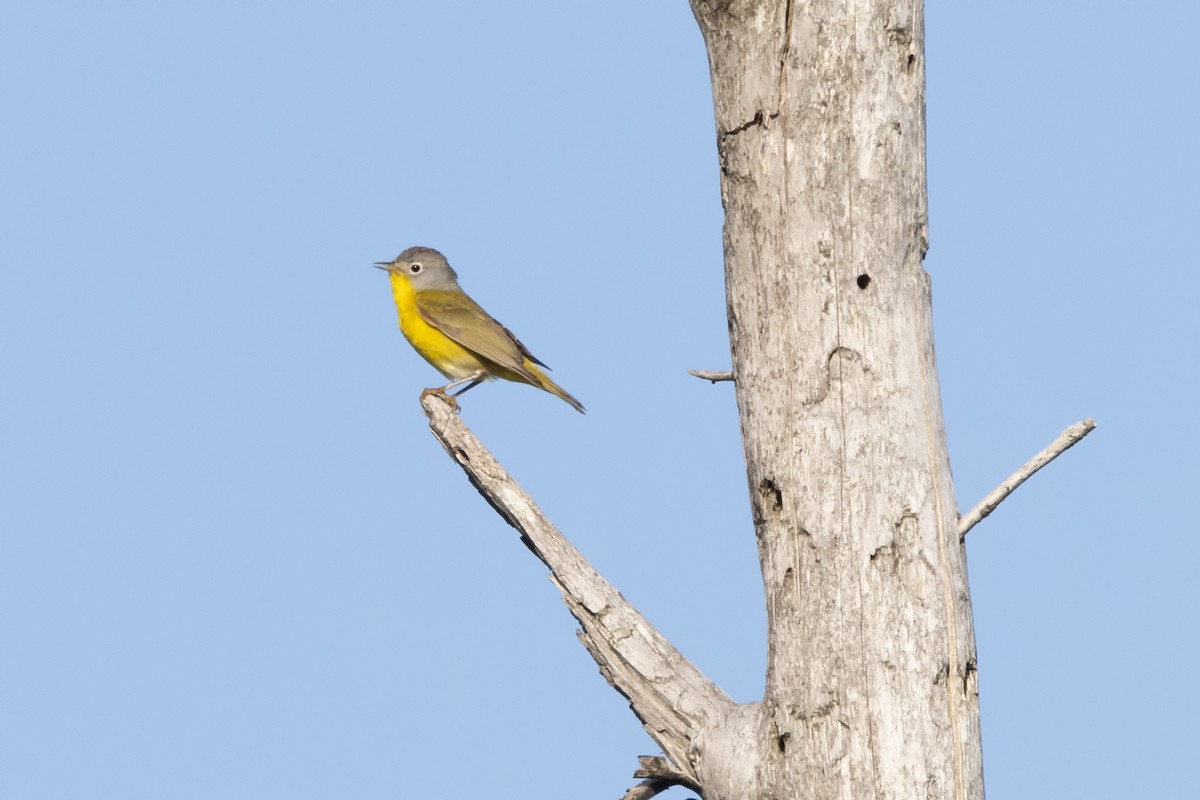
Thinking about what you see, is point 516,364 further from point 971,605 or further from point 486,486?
point 971,605

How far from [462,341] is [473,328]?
179mm

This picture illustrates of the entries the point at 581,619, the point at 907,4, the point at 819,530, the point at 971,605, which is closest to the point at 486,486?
the point at 581,619

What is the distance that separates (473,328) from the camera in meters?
11.2

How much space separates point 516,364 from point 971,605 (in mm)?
5453

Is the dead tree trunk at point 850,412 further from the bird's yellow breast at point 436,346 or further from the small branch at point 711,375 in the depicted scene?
the bird's yellow breast at point 436,346

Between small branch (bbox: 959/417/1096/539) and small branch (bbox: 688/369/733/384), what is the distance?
49.4 inches

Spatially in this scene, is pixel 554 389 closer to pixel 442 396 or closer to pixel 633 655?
pixel 442 396

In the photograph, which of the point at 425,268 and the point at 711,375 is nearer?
the point at 711,375

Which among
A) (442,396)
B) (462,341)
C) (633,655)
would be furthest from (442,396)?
(633,655)

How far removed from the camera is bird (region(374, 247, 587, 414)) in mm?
10977

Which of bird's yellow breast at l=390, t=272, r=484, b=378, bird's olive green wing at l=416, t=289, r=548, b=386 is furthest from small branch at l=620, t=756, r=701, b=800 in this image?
bird's yellow breast at l=390, t=272, r=484, b=378

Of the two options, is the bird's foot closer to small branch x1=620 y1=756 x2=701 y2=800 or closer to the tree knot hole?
small branch x1=620 y1=756 x2=701 y2=800

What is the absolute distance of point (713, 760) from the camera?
21.1 feet

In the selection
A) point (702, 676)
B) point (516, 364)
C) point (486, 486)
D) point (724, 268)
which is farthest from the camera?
point (516, 364)
